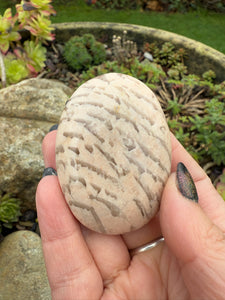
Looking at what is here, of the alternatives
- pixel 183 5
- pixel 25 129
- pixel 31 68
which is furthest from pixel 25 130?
pixel 183 5

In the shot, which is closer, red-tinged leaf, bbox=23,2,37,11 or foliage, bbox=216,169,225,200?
foliage, bbox=216,169,225,200

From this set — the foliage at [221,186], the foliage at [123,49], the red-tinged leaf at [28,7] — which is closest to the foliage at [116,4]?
the foliage at [123,49]

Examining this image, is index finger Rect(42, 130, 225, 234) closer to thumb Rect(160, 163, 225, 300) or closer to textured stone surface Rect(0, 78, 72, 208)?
thumb Rect(160, 163, 225, 300)

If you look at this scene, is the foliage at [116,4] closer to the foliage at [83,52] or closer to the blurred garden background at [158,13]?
the blurred garden background at [158,13]

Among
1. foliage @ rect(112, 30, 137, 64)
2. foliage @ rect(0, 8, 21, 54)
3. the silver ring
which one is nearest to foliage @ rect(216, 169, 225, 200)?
the silver ring

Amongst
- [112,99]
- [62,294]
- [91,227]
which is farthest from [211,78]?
[62,294]

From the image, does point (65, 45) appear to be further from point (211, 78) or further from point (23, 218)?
point (23, 218)

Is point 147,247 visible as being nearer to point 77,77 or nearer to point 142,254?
point 142,254
